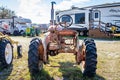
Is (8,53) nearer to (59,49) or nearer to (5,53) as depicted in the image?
(5,53)

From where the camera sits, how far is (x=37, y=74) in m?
6.96

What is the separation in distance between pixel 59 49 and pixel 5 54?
1.69 m

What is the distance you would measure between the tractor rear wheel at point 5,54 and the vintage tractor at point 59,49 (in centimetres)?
116

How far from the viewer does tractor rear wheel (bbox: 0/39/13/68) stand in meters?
7.52

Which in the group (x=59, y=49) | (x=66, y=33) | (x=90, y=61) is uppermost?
(x=66, y=33)

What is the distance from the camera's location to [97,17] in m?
25.6

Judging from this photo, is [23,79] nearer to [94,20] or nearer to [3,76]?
[3,76]

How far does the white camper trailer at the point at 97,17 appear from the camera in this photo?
24.4m

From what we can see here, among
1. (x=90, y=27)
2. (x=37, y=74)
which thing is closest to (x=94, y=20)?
(x=90, y=27)

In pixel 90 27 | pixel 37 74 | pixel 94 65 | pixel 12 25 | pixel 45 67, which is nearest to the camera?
pixel 94 65

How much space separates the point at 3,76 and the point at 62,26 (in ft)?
9.11

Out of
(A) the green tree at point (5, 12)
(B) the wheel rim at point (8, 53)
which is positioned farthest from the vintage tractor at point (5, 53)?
(A) the green tree at point (5, 12)

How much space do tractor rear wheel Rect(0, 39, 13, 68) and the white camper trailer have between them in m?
16.6

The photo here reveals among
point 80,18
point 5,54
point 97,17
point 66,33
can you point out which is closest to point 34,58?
point 5,54
